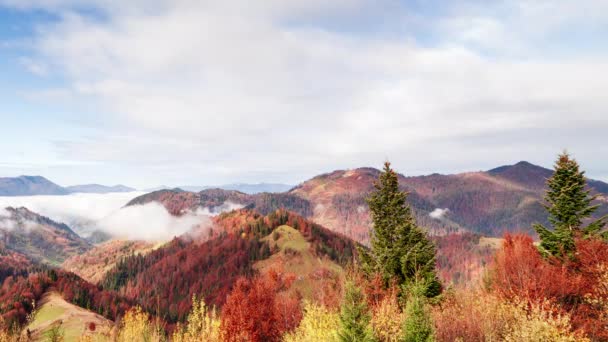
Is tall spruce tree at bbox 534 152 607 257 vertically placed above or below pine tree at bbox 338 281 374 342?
above

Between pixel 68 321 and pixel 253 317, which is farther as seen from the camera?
pixel 68 321

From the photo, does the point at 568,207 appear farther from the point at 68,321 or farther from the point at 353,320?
the point at 68,321

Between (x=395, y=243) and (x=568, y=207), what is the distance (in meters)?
25.1

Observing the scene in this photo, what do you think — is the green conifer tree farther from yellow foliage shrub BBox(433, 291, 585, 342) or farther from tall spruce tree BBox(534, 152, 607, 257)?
tall spruce tree BBox(534, 152, 607, 257)

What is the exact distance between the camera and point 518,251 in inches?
2537

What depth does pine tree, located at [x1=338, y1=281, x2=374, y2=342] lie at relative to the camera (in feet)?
90.9

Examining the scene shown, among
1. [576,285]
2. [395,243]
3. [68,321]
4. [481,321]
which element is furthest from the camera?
[68,321]

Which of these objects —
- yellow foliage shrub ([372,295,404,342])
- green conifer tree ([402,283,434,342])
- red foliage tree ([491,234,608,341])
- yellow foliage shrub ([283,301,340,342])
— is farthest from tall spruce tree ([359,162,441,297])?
green conifer tree ([402,283,434,342])

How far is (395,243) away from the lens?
4488 centimetres

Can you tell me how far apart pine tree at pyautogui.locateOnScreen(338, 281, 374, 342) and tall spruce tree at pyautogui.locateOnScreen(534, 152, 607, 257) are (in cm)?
3646

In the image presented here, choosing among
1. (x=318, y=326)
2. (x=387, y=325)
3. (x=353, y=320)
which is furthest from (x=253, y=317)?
(x=353, y=320)

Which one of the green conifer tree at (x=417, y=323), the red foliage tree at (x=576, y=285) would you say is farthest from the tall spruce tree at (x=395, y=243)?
the green conifer tree at (x=417, y=323)

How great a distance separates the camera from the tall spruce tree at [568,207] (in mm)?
49438

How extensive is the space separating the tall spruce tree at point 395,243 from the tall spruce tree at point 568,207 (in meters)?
19.4
